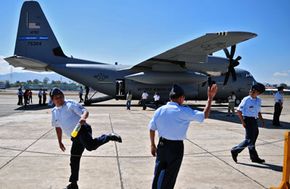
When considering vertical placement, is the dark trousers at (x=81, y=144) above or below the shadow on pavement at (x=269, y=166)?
above

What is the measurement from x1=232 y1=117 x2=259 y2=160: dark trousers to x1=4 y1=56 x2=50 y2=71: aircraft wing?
62.2 feet

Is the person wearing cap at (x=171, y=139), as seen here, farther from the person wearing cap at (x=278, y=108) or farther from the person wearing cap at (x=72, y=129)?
the person wearing cap at (x=278, y=108)

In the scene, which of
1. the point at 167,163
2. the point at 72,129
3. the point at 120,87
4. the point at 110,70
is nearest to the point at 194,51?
the point at 120,87

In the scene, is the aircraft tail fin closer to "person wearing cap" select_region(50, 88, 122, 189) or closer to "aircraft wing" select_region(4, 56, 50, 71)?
"aircraft wing" select_region(4, 56, 50, 71)

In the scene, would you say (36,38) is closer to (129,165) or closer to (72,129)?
(129,165)

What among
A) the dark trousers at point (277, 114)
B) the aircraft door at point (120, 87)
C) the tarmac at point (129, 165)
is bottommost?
the tarmac at point (129, 165)

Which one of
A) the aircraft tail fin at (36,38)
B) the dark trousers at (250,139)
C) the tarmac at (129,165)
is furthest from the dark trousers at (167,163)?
the aircraft tail fin at (36,38)

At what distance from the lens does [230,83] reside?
26.2 metres

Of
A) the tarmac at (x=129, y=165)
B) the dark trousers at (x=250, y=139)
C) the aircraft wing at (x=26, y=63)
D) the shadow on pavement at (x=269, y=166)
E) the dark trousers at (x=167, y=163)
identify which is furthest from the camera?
the aircraft wing at (x=26, y=63)

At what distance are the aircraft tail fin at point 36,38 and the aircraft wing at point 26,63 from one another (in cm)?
78

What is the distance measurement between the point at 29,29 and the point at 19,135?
692 inches

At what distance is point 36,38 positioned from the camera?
25672 millimetres

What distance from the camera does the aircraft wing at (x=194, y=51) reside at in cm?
1664

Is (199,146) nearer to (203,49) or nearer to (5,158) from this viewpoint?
(5,158)
